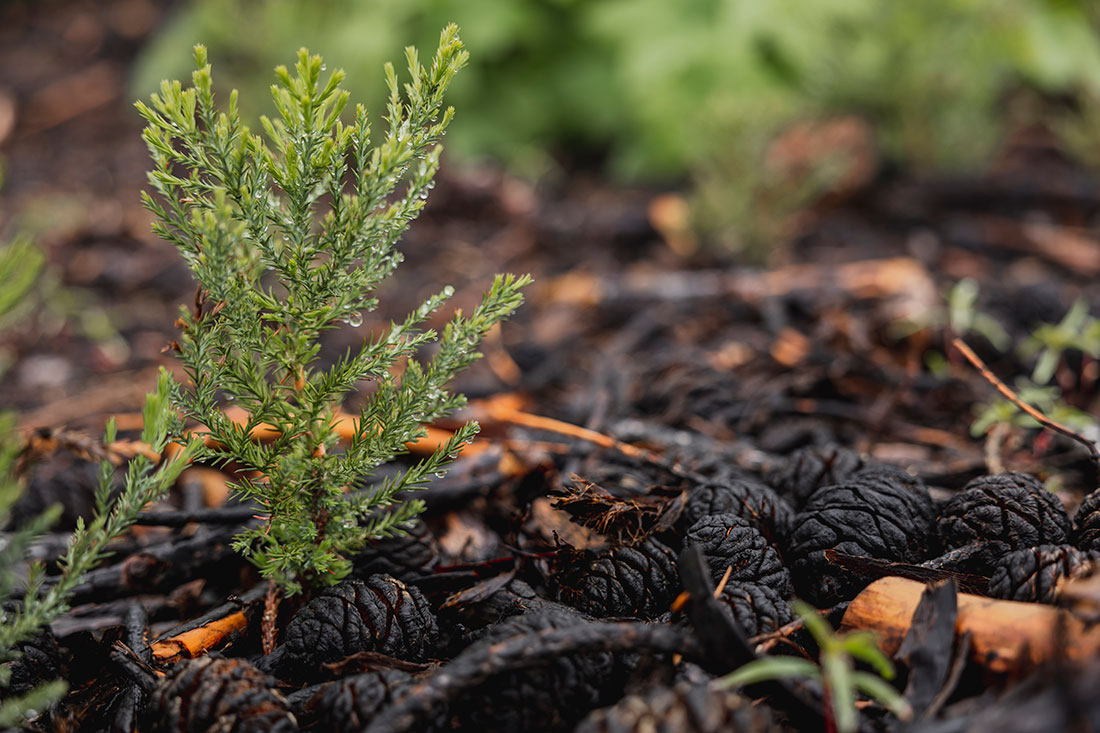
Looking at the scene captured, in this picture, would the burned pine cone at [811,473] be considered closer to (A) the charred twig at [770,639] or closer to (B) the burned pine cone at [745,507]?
(B) the burned pine cone at [745,507]

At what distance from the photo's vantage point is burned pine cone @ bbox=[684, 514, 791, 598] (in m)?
1.18

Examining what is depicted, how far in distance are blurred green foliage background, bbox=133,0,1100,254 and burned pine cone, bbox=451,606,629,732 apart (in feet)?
8.49

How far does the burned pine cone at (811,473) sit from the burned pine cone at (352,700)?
2.57 ft

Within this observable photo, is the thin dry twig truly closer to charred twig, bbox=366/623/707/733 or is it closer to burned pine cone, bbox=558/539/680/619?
charred twig, bbox=366/623/707/733

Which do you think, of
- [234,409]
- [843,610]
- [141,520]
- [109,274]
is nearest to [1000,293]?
[843,610]

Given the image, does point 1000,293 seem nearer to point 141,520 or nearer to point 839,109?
point 839,109

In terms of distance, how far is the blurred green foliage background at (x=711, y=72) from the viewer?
3.77 meters

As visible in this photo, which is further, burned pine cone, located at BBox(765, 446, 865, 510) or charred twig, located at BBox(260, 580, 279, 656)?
burned pine cone, located at BBox(765, 446, 865, 510)

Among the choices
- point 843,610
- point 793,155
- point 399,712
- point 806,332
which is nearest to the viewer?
point 399,712

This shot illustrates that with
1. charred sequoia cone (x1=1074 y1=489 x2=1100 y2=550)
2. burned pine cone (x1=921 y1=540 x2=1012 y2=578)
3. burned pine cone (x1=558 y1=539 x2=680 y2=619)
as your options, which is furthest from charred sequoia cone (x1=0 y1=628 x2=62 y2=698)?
charred sequoia cone (x1=1074 y1=489 x2=1100 y2=550)

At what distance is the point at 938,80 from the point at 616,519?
11.5 ft

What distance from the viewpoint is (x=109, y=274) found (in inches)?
148

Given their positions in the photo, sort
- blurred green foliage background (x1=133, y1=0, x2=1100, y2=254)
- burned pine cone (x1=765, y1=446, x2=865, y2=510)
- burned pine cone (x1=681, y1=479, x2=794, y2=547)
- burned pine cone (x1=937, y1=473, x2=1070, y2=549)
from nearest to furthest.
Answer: burned pine cone (x1=937, y1=473, x2=1070, y2=549), burned pine cone (x1=681, y1=479, x2=794, y2=547), burned pine cone (x1=765, y1=446, x2=865, y2=510), blurred green foliage background (x1=133, y1=0, x2=1100, y2=254)

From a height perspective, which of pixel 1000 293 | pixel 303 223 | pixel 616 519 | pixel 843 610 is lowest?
pixel 1000 293
